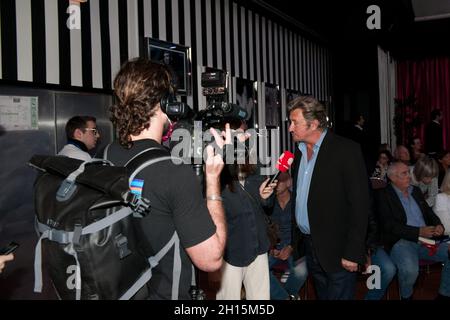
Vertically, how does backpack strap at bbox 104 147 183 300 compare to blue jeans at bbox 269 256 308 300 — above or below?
above

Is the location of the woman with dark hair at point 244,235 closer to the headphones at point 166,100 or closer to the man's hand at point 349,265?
the man's hand at point 349,265

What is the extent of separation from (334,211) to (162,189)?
1453mm

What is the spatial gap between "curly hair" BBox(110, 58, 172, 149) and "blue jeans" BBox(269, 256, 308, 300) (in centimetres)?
233

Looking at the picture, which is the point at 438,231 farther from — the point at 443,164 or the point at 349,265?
the point at 443,164

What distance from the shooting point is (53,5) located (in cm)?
332

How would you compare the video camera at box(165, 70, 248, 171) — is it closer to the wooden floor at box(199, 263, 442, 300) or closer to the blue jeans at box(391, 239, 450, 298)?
the wooden floor at box(199, 263, 442, 300)

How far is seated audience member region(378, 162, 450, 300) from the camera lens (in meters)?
3.44

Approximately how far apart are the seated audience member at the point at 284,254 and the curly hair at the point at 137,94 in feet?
7.49

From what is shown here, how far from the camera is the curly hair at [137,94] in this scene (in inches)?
51.8

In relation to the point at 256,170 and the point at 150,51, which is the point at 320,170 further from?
the point at 150,51

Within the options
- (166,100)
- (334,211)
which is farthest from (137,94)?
(334,211)

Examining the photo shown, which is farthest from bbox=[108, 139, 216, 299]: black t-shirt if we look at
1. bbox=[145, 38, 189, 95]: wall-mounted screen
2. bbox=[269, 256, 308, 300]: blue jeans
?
bbox=[145, 38, 189, 95]: wall-mounted screen

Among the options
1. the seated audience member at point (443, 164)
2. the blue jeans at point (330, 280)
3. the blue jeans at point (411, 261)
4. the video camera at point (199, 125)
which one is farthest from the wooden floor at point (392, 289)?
the video camera at point (199, 125)

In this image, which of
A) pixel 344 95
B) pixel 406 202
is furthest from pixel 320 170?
pixel 344 95
